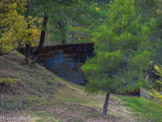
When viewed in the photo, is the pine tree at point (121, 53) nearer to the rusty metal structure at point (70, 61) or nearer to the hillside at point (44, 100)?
the hillside at point (44, 100)

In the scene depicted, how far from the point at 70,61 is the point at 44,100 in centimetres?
599

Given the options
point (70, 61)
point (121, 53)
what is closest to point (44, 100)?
point (121, 53)

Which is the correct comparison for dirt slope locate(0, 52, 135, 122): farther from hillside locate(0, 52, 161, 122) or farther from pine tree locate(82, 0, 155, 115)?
pine tree locate(82, 0, 155, 115)

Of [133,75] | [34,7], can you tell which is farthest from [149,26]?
[34,7]

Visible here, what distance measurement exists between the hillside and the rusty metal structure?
1.90 m

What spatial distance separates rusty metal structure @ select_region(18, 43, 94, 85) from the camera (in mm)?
15078

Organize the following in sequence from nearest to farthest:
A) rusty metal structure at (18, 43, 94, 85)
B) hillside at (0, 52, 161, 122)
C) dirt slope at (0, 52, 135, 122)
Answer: dirt slope at (0, 52, 135, 122), hillside at (0, 52, 161, 122), rusty metal structure at (18, 43, 94, 85)

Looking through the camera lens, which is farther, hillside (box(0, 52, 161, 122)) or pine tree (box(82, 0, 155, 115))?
pine tree (box(82, 0, 155, 115))

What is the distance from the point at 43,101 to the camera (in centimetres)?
917

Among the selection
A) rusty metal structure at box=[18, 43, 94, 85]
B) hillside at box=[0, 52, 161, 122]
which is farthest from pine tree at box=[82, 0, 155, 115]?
rusty metal structure at box=[18, 43, 94, 85]

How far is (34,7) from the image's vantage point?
9922 mm

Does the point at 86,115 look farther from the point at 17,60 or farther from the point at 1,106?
the point at 17,60

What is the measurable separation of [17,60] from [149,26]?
7.56 meters

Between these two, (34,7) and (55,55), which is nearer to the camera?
(34,7)
